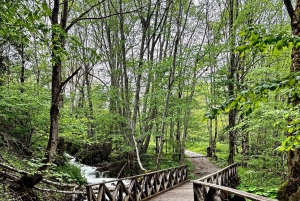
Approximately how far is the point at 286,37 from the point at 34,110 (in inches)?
350

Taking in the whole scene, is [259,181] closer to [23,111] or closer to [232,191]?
[232,191]

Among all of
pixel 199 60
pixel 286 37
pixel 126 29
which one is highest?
pixel 126 29

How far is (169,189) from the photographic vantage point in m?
8.70

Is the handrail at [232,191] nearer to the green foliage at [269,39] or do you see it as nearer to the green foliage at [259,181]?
the green foliage at [269,39]

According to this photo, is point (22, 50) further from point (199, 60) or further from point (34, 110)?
point (199, 60)

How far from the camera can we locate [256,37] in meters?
1.89

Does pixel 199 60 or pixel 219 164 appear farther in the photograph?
pixel 219 164

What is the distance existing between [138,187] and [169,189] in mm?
2469

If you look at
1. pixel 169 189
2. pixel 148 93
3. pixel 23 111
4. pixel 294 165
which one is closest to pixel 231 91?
pixel 148 93

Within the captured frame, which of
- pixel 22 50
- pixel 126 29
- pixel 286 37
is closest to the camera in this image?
pixel 286 37

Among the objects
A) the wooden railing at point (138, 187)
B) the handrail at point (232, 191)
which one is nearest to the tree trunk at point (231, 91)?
the wooden railing at point (138, 187)

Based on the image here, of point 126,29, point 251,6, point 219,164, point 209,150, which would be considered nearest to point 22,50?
point 126,29

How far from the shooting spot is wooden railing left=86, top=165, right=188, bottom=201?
548 cm

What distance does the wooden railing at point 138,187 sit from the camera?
548 centimetres
